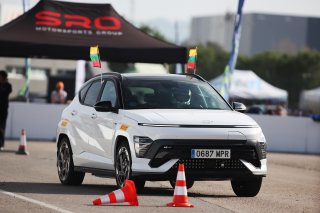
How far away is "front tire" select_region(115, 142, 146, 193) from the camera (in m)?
13.4

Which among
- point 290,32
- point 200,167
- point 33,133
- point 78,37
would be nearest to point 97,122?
point 200,167

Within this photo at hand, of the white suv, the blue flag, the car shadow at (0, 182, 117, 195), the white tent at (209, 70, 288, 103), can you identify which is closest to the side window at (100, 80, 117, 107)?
the white suv

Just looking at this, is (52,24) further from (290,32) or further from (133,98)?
(290,32)

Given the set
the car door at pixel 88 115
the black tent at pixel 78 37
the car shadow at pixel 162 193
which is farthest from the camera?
the black tent at pixel 78 37

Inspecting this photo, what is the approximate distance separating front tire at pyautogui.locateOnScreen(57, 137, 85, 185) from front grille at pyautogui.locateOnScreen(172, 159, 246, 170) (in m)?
2.71

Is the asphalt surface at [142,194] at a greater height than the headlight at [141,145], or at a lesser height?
lesser

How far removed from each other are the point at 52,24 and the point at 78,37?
739mm

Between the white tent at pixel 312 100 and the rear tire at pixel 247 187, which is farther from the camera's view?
the white tent at pixel 312 100

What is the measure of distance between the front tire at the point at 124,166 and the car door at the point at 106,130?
0.29 meters

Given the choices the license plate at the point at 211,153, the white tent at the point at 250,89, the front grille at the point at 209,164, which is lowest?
the white tent at the point at 250,89

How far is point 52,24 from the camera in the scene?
25875 mm

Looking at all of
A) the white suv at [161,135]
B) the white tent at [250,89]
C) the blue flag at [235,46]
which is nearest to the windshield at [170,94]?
the white suv at [161,135]

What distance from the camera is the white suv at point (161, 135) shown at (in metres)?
13.2

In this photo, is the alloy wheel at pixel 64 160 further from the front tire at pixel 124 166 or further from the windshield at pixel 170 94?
the front tire at pixel 124 166
